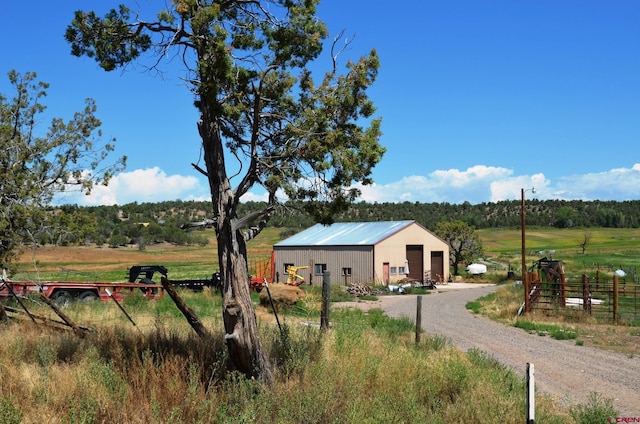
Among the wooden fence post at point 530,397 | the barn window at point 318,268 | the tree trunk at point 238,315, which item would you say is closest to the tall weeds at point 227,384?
the tree trunk at point 238,315

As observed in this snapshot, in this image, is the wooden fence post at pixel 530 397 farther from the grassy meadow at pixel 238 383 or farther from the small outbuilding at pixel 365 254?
the small outbuilding at pixel 365 254

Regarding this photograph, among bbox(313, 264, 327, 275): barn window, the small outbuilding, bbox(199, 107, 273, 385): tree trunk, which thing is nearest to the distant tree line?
the small outbuilding

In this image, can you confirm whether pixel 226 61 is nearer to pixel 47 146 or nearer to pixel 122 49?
pixel 122 49

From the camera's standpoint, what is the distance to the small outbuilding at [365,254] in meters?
44.0

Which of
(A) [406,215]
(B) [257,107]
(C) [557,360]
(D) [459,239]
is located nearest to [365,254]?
(D) [459,239]

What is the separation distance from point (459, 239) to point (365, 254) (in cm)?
2173

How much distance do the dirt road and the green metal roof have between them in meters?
20.7

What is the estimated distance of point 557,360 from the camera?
49.2 feet

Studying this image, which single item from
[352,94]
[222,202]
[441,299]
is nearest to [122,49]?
[222,202]

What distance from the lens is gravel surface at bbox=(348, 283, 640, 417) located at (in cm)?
1127

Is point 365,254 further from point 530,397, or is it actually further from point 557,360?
point 530,397

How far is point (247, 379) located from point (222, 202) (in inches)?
92.8

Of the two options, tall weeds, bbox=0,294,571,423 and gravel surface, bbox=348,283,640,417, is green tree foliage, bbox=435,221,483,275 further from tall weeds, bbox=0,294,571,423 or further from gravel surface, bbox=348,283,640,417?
tall weeds, bbox=0,294,571,423

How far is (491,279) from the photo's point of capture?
55062mm
